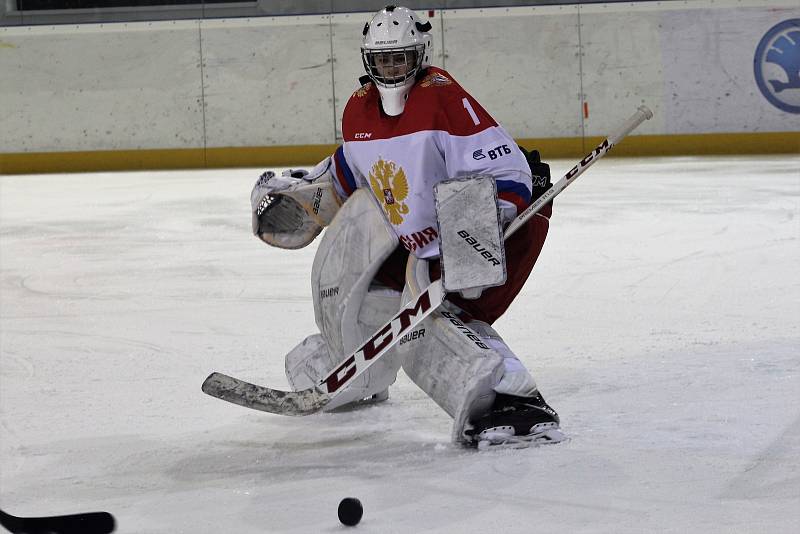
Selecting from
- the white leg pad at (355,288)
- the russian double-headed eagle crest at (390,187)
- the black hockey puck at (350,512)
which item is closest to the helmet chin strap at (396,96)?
the russian double-headed eagle crest at (390,187)

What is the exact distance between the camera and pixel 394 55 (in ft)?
8.05

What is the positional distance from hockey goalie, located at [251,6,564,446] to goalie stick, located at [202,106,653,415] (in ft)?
0.11

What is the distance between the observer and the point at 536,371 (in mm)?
3008

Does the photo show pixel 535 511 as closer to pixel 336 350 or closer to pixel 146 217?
pixel 336 350

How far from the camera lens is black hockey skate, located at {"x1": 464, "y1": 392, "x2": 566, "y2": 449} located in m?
2.29

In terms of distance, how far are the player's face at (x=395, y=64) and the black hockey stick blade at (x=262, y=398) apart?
0.67 meters

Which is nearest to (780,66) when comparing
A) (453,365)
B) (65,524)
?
(453,365)

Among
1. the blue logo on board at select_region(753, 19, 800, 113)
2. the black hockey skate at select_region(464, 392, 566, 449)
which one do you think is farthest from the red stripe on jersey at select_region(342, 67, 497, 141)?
the blue logo on board at select_region(753, 19, 800, 113)

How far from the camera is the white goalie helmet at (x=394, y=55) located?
2.45 m

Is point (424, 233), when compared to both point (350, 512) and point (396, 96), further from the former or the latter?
point (350, 512)

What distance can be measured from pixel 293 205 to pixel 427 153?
0.49 meters

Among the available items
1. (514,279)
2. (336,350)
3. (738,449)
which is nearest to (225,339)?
(336,350)

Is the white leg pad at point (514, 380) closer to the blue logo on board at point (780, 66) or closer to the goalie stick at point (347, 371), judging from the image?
the goalie stick at point (347, 371)

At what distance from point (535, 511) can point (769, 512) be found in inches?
14.1
